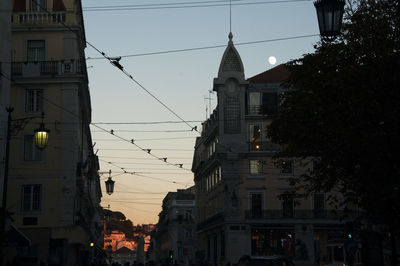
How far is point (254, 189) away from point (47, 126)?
27874mm

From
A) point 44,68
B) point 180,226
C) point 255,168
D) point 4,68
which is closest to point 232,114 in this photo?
point 255,168

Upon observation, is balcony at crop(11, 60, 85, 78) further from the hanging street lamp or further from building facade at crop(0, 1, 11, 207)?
the hanging street lamp

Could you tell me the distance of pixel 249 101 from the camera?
6500 centimetres

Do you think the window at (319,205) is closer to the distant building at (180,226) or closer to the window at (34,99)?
the window at (34,99)

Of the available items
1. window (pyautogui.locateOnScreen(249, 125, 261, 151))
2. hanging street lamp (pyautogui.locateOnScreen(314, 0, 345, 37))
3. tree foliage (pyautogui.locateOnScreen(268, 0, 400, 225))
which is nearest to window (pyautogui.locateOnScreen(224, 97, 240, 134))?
window (pyautogui.locateOnScreen(249, 125, 261, 151))

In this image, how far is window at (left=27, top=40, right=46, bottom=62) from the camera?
1585 inches

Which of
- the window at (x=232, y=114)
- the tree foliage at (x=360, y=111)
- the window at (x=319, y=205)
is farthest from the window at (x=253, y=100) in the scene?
the tree foliage at (x=360, y=111)

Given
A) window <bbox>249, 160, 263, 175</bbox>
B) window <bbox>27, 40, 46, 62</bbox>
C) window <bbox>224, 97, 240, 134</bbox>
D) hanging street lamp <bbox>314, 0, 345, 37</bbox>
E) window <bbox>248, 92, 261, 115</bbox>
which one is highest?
window <bbox>248, 92, 261, 115</bbox>

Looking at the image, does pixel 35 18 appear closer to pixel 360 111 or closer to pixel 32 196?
pixel 32 196

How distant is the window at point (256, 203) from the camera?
62.7 metres

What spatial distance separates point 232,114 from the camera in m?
64.4

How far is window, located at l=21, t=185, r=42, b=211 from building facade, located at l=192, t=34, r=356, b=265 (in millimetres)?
26662

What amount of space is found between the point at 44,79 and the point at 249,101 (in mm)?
28818

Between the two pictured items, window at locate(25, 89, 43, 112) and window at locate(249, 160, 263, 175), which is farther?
window at locate(249, 160, 263, 175)
